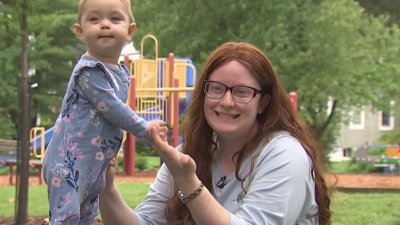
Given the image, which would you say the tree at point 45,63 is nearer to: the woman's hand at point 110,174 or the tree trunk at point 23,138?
the tree trunk at point 23,138

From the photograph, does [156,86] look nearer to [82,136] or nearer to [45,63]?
[45,63]

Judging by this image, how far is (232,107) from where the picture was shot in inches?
95.9

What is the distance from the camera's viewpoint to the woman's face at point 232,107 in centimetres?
244

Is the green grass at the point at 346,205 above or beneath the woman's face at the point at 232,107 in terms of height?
beneath

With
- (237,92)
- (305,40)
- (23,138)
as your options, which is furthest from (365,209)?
(305,40)

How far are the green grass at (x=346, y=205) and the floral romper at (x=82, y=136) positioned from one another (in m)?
4.13

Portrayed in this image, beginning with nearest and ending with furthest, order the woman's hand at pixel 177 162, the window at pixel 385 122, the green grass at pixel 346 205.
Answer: the woman's hand at pixel 177 162
the green grass at pixel 346 205
the window at pixel 385 122

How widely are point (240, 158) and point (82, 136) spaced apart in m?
0.58

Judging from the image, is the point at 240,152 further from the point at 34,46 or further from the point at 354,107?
the point at 34,46

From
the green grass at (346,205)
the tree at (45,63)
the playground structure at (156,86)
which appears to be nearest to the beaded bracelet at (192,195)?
the green grass at (346,205)

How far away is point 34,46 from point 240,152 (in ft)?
63.7

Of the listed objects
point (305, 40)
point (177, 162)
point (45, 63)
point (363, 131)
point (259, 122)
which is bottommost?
point (363, 131)

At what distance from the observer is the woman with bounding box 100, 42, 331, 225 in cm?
225

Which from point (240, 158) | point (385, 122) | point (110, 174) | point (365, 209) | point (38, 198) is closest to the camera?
point (240, 158)
